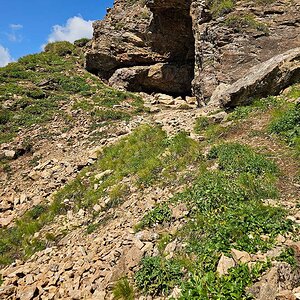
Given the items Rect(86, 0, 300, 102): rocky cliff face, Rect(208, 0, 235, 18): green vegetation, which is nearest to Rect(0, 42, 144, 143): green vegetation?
Rect(86, 0, 300, 102): rocky cliff face

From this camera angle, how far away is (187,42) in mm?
25828

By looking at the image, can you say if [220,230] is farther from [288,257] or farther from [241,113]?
[241,113]

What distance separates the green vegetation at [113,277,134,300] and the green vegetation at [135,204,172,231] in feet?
4.95

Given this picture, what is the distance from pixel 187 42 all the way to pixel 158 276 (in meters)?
23.4

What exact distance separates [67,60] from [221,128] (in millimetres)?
20849

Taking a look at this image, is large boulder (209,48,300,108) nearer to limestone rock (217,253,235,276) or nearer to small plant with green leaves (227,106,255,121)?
small plant with green leaves (227,106,255,121)

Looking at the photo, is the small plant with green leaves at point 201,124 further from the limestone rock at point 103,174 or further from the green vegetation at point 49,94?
the green vegetation at point 49,94

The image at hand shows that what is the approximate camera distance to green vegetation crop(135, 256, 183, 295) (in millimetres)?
5297

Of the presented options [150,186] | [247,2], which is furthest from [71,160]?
[247,2]

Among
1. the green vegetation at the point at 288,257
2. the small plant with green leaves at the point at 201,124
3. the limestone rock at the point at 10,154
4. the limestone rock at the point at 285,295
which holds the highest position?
the limestone rock at the point at 10,154

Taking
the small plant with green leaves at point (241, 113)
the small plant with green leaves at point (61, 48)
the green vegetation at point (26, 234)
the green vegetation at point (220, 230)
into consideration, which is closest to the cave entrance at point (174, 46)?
the small plant with green leaves at point (61, 48)

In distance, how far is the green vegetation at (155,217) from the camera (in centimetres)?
695

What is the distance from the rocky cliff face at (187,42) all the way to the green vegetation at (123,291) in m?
14.0

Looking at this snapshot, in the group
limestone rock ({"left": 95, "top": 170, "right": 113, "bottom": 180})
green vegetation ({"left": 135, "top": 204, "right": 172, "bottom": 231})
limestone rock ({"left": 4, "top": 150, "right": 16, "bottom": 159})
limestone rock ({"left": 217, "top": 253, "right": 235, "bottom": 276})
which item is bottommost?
limestone rock ({"left": 217, "top": 253, "right": 235, "bottom": 276})
